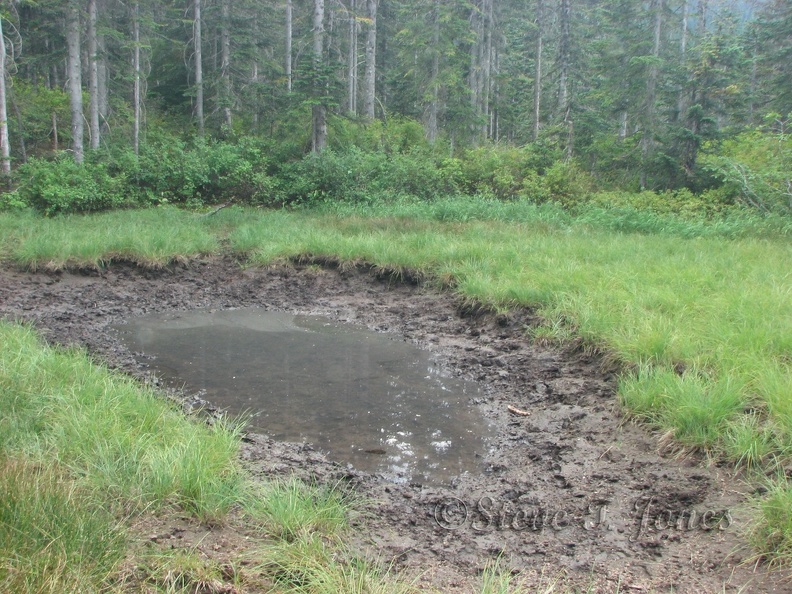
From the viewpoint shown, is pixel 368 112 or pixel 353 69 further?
pixel 353 69

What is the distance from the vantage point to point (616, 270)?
934 centimetres

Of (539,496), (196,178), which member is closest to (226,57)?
(196,178)

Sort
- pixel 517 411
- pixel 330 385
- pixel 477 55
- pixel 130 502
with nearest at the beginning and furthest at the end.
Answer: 1. pixel 130 502
2. pixel 517 411
3. pixel 330 385
4. pixel 477 55

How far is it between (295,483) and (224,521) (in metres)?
0.67

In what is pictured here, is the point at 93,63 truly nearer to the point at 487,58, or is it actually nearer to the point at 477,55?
the point at 477,55

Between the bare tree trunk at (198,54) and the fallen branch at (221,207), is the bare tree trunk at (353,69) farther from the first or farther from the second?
the fallen branch at (221,207)

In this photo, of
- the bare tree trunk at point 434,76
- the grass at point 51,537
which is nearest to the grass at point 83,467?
the grass at point 51,537

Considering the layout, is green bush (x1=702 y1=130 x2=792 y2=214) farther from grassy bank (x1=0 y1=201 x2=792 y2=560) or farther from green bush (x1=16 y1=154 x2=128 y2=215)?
green bush (x1=16 y1=154 x2=128 y2=215)

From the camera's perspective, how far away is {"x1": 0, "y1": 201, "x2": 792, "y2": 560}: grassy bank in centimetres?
501

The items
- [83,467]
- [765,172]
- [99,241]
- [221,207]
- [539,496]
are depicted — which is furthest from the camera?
[221,207]

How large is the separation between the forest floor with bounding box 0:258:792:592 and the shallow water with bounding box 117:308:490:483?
0.79ft

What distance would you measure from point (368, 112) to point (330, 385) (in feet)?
78.7

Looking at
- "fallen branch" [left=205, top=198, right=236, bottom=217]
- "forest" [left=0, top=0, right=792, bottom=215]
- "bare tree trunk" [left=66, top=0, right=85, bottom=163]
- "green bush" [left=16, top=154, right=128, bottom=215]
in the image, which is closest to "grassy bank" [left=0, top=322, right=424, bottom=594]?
"fallen branch" [left=205, top=198, right=236, bottom=217]

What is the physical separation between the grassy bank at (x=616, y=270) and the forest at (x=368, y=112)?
2549 millimetres
